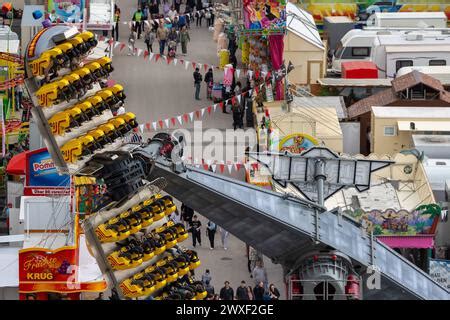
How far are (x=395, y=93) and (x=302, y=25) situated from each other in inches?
371

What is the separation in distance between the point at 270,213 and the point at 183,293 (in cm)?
404

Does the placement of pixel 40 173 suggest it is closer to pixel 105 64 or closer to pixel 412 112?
pixel 412 112

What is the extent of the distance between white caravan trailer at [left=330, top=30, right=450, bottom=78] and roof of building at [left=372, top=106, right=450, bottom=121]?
894cm

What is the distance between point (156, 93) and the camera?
71.1 m

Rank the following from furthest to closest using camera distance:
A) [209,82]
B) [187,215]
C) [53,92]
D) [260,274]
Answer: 1. [209,82]
2. [187,215]
3. [260,274]
4. [53,92]

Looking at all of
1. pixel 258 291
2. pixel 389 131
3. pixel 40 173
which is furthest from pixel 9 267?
pixel 389 131

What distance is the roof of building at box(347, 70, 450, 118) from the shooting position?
203ft

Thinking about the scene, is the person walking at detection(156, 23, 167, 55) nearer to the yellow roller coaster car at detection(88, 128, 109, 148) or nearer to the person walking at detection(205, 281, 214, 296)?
the person walking at detection(205, 281, 214, 296)

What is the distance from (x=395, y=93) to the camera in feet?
204

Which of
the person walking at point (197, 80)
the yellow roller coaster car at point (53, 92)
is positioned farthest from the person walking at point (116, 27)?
the yellow roller coaster car at point (53, 92)

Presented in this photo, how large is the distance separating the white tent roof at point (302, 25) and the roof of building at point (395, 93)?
5.85 metres

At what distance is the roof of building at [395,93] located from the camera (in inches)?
2431

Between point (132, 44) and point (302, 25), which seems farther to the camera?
point (132, 44)

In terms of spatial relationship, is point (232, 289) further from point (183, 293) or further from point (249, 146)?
point (183, 293)
